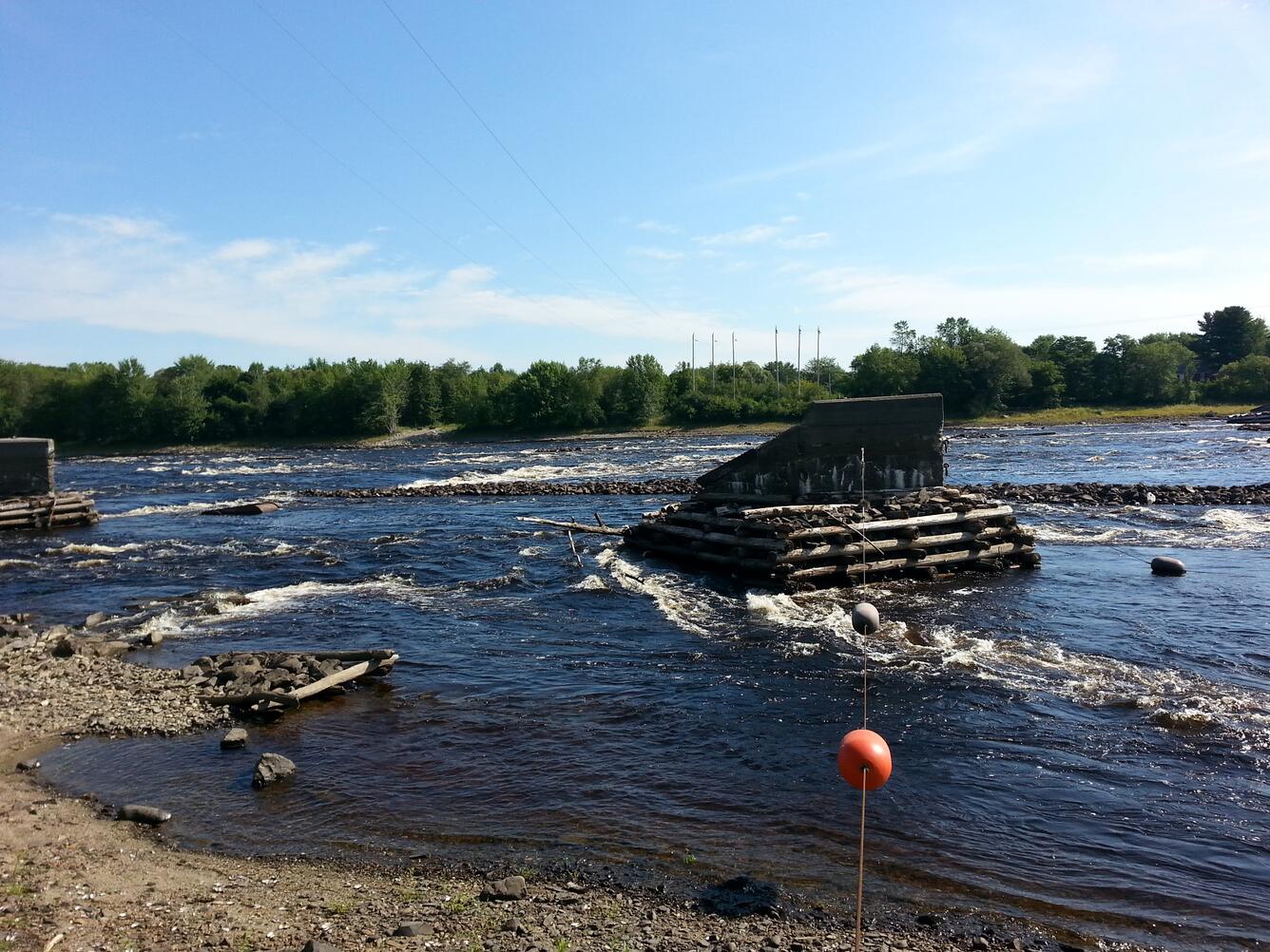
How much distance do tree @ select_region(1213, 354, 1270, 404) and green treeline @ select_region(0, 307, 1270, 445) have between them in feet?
0.47

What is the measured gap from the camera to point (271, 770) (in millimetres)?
9016

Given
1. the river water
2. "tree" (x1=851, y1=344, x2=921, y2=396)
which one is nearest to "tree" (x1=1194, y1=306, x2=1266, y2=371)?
"tree" (x1=851, y1=344, x2=921, y2=396)

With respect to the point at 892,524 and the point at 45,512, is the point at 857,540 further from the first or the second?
the point at 45,512

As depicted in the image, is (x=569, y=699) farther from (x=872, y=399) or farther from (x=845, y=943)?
(x=872, y=399)

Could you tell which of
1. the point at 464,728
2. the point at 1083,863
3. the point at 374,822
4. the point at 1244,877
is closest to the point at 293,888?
the point at 374,822

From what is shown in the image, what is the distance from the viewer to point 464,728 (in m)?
10.6

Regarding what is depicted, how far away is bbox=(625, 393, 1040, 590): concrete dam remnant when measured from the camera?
1753 centimetres

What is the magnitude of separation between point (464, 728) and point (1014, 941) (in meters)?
6.80

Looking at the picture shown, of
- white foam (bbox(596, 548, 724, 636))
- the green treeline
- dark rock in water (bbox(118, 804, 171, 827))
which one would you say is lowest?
dark rock in water (bbox(118, 804, 171, 827))

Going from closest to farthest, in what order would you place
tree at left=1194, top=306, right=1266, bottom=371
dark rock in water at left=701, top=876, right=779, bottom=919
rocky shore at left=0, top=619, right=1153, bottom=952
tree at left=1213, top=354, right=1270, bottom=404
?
rocky shore at left=0, top=619, right=1153, bottom=952, dark rock in water at left=701, top=876, right=779, bottom=919, tree at left=1213, top=354, right=1270, bottom=404, tree at left=1194, top=306, right=1266, bottom=371

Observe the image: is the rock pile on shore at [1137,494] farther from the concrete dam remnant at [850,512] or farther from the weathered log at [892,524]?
the weathered log at [892,524]

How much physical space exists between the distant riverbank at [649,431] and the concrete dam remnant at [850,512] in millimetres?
70602

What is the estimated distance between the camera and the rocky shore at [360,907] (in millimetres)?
5902

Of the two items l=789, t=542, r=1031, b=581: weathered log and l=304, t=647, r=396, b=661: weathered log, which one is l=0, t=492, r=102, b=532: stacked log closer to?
l=304, t=647, r=396, b=661: weathered log
